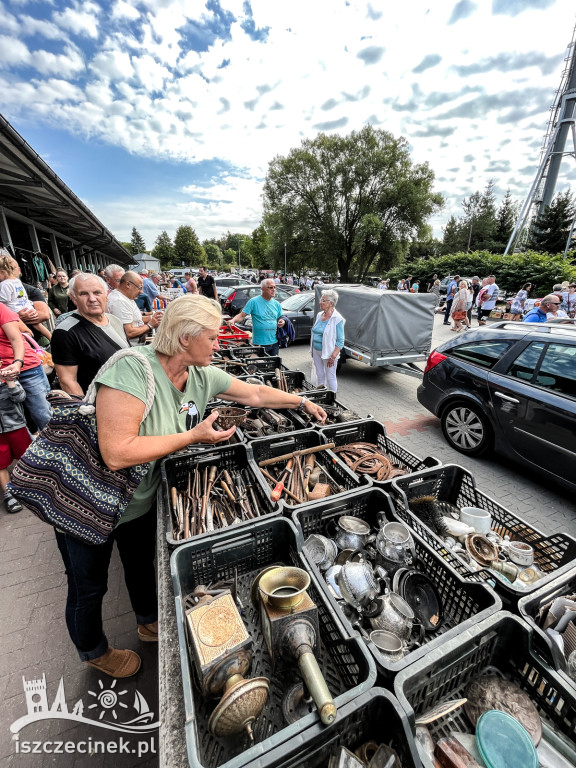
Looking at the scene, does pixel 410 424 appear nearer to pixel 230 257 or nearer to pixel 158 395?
pixel 158 395

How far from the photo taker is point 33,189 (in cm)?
883

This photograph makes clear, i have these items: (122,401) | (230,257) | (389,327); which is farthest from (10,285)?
(230,257)

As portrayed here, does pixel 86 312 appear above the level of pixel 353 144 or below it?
below

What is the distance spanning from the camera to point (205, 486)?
2176mm

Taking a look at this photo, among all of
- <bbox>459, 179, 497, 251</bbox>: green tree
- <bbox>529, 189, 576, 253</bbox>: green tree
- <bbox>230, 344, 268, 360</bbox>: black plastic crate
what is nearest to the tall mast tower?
<bbox>529, 189, 576, 253</bbox>: green tree

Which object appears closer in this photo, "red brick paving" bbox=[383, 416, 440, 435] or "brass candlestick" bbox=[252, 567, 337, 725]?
"brass candlestick" bbox=[252, 567, 337, 725]

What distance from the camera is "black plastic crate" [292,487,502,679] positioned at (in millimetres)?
1205

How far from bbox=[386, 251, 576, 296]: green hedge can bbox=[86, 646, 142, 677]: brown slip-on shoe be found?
934 inches

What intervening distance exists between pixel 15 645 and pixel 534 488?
5.28m

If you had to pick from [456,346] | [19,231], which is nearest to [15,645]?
[456,346]

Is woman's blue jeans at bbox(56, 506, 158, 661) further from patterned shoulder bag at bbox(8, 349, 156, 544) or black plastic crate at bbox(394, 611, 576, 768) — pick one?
black plastic crate at bbox(394, 611, 576, 768)

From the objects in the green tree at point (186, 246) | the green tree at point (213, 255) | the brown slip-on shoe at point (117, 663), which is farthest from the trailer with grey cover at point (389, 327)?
the green tree at point (213, 255)

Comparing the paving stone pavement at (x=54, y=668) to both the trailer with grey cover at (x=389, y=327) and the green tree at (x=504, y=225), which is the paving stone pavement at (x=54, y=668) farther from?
the green tree at (x=504, y=225)

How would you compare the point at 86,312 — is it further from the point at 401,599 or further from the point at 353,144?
the point at 353,144
